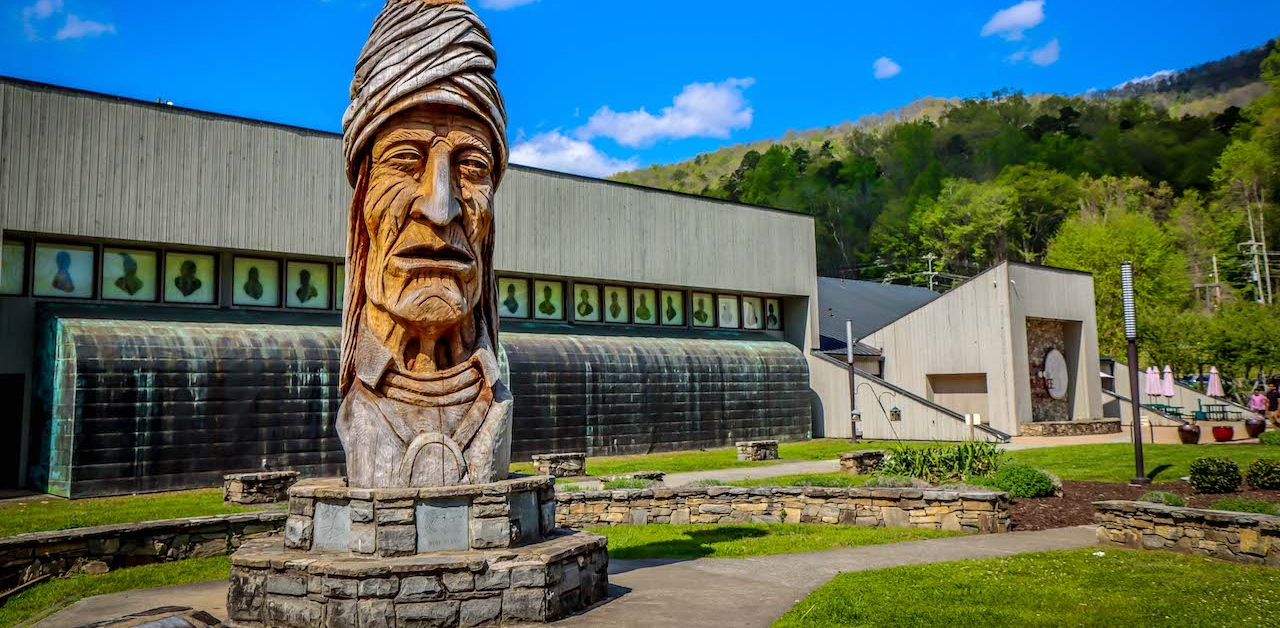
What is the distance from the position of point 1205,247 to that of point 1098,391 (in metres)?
37.9

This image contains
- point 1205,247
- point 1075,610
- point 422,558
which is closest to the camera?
point 422,558

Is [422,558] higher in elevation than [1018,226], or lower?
lower

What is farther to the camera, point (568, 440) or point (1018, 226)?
point (1018, 226)

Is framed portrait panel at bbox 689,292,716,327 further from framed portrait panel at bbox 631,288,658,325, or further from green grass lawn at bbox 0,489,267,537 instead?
green grass lawn at bbox 0,489,267,537

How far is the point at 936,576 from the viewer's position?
8.40 metres

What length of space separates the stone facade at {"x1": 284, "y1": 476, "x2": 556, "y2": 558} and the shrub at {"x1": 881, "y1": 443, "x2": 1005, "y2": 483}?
10666 mm

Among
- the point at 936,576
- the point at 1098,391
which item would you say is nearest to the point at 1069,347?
the point at 1098,391

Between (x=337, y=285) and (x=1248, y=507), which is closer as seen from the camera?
(x=1248, y=507)

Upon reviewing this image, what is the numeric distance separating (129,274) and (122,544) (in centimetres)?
1156

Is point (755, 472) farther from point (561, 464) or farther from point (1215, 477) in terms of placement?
point (1215, 477)

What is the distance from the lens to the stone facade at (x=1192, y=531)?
9.09 meters

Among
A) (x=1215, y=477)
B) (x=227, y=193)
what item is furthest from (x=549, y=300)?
(x=1215, y=477)

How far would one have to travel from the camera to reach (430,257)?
7.49m

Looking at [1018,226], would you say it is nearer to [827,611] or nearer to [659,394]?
[659,394]
